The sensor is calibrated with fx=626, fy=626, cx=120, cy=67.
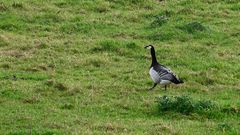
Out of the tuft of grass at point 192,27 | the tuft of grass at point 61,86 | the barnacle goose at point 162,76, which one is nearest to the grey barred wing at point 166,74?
the barnacle goose at point 162,76

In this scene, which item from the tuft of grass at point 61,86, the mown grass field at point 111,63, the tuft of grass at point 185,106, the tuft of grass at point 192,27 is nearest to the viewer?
the mown grass field at point 111,63

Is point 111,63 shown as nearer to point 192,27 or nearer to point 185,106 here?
point 192,27

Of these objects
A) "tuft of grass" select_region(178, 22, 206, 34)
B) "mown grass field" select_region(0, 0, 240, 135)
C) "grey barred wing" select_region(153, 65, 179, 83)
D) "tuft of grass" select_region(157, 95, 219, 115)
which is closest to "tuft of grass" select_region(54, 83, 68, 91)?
"mown grass field" select_region(0, 0, 240, 135)

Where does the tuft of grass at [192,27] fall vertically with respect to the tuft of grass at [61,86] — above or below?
above

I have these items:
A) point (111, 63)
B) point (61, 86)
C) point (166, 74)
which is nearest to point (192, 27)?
point (111, 63)

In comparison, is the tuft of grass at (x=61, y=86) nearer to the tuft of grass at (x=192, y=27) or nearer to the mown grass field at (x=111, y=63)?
the mown grass field at (x=111, y=63)

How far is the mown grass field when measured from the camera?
13.1 metres

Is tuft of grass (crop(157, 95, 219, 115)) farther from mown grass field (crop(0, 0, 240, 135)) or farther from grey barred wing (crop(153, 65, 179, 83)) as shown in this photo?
grey barred wing (crop(153, 65, 179, 83))

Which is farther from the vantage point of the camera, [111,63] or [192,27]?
[192,27]

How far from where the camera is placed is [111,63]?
744 inches

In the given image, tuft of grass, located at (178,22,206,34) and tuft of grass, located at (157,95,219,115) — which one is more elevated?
tuft of grass, located at (178,22,206,34)

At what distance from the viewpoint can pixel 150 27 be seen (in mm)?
Answer: 23172

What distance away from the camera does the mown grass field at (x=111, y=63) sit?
42.9 ft

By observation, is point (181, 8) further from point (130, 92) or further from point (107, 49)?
point (130, 92)
